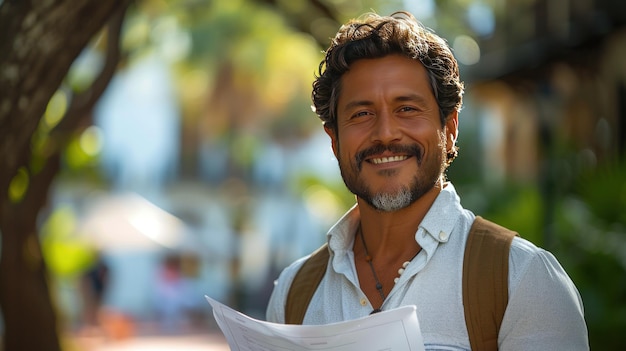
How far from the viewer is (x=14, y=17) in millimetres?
3523

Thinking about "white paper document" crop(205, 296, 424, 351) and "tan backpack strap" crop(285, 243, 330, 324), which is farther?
"tan backpack strap" crop(285, 243, 330, 324)

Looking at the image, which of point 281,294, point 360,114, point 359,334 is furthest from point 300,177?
point 359,334

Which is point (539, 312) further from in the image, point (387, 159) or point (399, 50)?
point (399, 50)

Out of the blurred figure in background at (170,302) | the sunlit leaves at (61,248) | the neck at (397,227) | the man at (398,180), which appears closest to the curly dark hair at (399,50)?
the man at (398,180)

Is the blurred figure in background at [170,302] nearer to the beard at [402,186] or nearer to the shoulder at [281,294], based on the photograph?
the shoulder at [281,294]

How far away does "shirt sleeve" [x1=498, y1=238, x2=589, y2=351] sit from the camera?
246cm

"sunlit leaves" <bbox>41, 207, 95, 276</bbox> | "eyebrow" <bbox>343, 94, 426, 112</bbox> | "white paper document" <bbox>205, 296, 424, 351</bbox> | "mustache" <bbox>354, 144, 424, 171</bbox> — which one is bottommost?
"white paper document" <bbox>205, 296, 424, 351</bbox>

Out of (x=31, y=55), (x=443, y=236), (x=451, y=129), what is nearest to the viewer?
(x=443, y=236)

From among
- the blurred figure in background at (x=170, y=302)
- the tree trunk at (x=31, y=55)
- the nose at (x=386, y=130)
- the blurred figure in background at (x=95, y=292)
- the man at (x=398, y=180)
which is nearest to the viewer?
the man at (x=398, y=180)

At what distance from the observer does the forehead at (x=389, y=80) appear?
278 centimetres

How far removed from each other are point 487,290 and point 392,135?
50cm

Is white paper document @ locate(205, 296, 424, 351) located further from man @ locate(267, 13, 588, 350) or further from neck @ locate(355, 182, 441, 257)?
neck @ locate(355, 182, 441, 257)

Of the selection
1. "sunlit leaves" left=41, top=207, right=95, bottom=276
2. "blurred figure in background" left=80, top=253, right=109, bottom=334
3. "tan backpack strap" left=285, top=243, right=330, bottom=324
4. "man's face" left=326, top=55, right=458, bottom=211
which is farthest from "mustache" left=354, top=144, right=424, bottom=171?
"blurred figure in background" left=80, top=253, right=109, bottom=334

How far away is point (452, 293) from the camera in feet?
8.51
